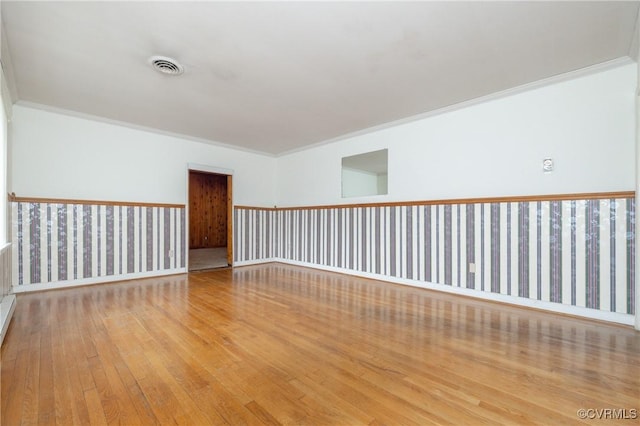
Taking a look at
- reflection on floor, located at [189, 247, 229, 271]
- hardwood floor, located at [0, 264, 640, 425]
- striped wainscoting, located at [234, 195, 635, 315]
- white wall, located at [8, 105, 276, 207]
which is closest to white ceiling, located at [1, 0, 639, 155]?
white wall, located at [8, 105, 276, 207]

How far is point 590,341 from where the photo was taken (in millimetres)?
2072

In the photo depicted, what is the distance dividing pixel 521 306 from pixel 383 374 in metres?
2.15

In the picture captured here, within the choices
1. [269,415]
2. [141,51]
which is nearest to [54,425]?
[269,415]

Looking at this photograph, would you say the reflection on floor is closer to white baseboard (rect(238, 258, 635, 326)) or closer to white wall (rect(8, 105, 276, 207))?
white wall (rect(8, 105, 276, 207))

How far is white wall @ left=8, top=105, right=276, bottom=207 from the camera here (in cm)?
351

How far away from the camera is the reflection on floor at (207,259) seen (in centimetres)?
538

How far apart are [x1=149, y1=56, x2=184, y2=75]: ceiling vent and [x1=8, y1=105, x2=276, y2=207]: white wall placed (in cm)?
217

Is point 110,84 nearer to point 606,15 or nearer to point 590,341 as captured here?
point 606,15

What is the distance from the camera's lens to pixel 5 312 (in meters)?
2.41

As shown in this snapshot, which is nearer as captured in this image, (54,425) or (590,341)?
(54,425)

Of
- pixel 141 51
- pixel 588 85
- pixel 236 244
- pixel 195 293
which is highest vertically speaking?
pixel 141 51

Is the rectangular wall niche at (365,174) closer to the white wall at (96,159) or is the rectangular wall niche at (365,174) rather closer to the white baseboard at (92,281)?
the white wall at (96,159)

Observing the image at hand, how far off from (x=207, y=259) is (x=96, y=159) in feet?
9.67

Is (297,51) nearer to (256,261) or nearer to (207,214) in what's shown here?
(256,261)
